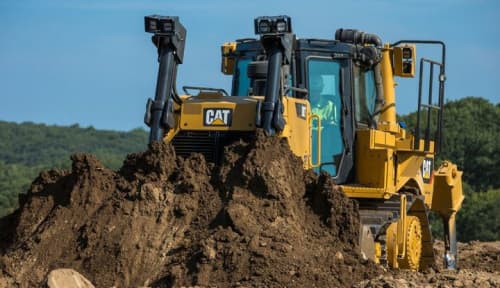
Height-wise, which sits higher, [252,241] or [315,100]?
[315,100]

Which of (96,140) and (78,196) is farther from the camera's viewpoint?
(96,140)

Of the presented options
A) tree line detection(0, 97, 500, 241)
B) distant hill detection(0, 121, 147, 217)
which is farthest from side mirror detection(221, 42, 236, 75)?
distant hill detection(0, 121, 147, 217)

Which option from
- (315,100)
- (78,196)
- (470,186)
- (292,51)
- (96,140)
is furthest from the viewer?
(96,140)

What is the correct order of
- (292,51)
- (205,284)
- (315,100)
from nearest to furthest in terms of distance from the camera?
(205,284) → (292,51) → (315,100)

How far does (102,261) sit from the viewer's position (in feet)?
41.5

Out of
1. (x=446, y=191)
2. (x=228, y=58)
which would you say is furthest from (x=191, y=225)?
(x=446, y=191)

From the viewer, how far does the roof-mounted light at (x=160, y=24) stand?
1423 cm

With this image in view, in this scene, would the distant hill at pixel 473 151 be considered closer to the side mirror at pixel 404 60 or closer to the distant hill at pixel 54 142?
the side mirror at pixel 404 60

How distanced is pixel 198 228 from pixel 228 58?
4.38 meters

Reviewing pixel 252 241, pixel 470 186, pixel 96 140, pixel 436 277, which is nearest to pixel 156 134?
pixel 252 241

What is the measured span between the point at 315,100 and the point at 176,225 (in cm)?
304

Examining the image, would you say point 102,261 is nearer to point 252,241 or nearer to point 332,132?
point 252,241

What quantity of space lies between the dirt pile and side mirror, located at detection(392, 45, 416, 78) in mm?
3387

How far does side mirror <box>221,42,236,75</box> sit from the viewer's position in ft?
54.6
